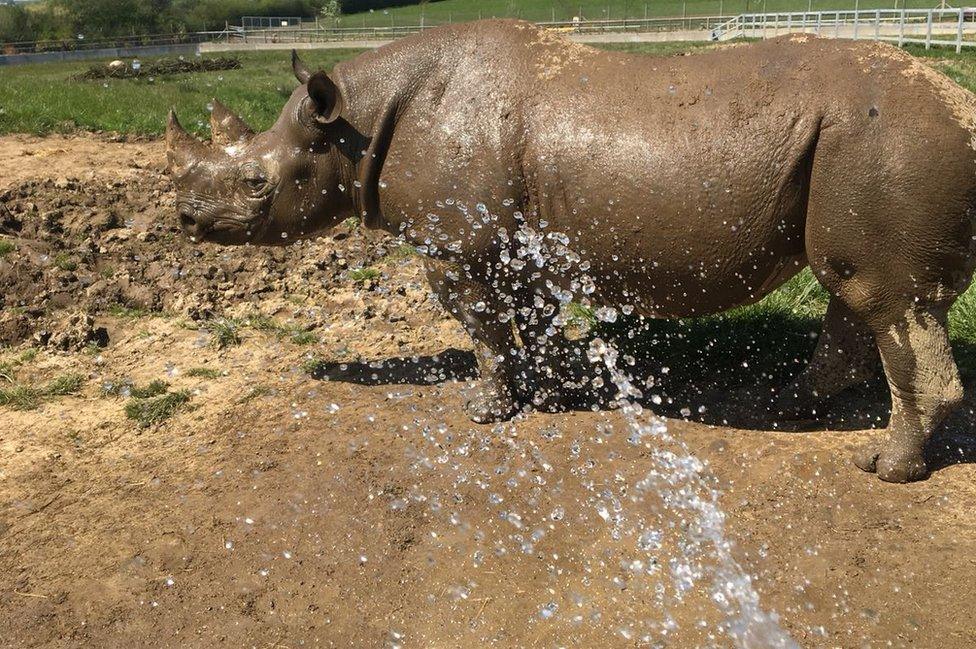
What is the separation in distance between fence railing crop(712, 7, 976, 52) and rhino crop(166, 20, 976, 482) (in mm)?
19102

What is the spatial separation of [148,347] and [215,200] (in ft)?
5.36

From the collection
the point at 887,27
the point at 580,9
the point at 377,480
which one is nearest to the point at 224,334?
the point at 377,480

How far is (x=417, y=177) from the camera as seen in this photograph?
16.3 ft

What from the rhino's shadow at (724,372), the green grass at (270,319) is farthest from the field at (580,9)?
the rhino's shadow at (724,372)

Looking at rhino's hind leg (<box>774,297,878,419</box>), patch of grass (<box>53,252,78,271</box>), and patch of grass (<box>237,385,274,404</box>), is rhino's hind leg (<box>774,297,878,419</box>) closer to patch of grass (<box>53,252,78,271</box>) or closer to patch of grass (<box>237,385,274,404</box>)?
patch of grass (<box>237,385,274,404</box>)

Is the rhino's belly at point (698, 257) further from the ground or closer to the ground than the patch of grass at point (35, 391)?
further from the ground

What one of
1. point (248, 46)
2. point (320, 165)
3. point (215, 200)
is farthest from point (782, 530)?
point (248, 46)

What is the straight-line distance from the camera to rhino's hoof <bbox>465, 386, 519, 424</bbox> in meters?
5.49

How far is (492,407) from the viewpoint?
550 cm

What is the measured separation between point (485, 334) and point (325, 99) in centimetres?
151

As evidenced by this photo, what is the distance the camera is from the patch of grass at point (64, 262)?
7445 mm

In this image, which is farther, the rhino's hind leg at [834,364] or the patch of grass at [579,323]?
the patch of grass at [579,323]

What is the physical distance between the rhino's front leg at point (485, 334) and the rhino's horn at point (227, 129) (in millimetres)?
1355

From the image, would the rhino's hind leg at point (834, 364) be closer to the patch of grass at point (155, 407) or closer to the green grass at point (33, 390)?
the patch of grass at point (155, 407)
